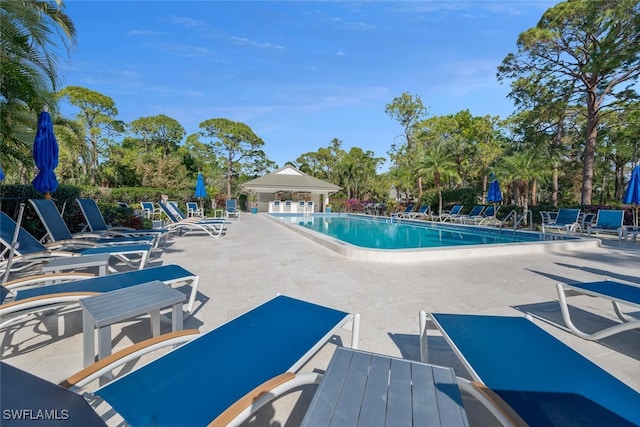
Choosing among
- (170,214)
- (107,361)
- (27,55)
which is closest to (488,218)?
(170,214)

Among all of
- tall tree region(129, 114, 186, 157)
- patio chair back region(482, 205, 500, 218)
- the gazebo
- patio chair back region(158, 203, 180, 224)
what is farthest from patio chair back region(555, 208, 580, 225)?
tall tree region(129, 114, 186, 157)

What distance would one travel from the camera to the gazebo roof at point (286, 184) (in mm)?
26594

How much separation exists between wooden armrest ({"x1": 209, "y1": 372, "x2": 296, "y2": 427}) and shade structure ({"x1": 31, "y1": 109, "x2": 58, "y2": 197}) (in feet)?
20.7

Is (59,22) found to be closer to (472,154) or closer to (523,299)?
(523,299)

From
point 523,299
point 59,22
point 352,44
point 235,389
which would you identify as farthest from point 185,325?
point 352,44

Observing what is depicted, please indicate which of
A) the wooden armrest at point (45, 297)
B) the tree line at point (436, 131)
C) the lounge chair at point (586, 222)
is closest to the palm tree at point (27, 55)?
the tree line at point (436, 131)

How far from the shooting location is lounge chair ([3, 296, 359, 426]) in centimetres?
113

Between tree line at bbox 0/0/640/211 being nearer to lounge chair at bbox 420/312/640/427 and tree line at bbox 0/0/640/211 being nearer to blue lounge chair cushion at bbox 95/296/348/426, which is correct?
blue lounge chair cushion at bbox 95/296/348/426

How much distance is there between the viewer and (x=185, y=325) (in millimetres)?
2967

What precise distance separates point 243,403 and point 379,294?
304 centimetres

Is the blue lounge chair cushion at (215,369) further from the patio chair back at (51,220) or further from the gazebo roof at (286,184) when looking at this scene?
the gazebo roof at (286,184)

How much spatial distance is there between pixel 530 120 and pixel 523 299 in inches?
768

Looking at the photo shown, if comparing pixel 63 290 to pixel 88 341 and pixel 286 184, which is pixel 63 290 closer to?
pixel 88 341

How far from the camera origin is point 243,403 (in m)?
1.13
